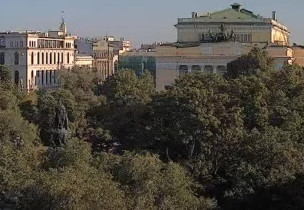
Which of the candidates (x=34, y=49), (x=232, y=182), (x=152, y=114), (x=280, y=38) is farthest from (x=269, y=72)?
(x=34, y=49)

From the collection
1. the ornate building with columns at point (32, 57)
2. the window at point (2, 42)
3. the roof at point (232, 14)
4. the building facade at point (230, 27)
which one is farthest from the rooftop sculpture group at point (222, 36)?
the window at point (2, 42)

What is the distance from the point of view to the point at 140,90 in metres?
43.7

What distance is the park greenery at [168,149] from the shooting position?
873 inches

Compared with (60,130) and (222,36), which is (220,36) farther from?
(60,130)

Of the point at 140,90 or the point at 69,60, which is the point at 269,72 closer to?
the point at 140,90

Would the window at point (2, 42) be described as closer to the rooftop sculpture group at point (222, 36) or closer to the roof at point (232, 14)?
the roof at point (232, 14)

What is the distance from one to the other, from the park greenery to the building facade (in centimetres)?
2162

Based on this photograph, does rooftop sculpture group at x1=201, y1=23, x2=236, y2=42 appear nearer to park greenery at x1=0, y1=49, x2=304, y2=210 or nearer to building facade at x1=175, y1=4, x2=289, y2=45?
building facade at x1=175, y1=4, x2=289, y2=45

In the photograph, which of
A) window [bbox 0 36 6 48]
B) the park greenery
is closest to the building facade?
window [bbox 0 36 6 48]

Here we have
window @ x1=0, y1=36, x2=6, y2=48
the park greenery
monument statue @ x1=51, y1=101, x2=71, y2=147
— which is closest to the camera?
the park greenery

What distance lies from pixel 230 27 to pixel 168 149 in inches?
1309

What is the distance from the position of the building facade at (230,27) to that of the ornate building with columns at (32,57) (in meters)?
16.2

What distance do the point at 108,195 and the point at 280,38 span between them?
5267cm

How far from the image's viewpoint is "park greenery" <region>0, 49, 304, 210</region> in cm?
2217
